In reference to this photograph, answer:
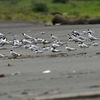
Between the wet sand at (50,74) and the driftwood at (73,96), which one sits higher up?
the driftwood at (73,96)

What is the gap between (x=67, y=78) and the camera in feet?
33.0

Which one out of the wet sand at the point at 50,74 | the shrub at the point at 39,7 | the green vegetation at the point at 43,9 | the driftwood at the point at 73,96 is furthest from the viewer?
the shrub at the point at 39,7

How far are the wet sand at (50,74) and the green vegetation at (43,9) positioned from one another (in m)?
20.8

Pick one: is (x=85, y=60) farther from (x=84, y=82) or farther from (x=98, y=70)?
(x=84, y=82)

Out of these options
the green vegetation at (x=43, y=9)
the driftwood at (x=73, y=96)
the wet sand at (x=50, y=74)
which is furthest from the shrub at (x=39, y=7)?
the driftwood at (x=73, y=96)

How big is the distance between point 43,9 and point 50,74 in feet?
101

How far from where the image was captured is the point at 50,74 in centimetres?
1061

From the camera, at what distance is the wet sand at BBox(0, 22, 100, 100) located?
29.1 feet

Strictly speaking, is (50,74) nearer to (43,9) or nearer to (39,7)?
(43,9)

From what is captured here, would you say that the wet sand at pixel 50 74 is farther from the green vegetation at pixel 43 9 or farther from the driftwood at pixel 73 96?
the green vegetation at pixel 43 9

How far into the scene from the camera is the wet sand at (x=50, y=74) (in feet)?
29.1

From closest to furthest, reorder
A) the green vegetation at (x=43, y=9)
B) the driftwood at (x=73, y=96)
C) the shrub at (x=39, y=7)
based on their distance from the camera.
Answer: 1. the driftwood at (x=73, y=96)
2. the green vegetation at (x=43, y=9)
3. the shrub at (x=39, y=7)

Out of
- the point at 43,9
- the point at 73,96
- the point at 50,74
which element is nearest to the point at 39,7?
the point at 43,9

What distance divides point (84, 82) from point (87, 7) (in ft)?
109
